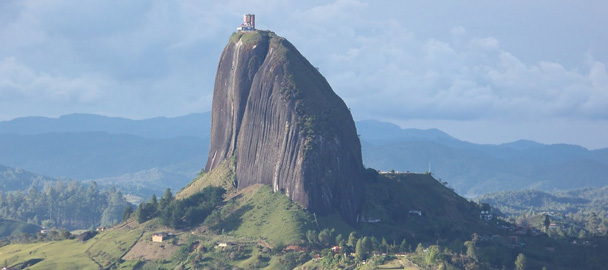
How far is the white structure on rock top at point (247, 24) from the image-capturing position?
179875 mm

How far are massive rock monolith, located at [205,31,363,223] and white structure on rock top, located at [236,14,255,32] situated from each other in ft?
6.46

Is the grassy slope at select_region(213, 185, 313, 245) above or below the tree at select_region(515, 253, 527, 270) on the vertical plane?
above

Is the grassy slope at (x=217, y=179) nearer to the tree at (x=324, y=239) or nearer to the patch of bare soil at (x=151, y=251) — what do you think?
the patch of bare soil at (x=151, y=251)

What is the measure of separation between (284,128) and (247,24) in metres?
27.1

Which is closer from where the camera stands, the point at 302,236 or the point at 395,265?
the point at 395,265

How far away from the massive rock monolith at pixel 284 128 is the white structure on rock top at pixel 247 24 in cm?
197

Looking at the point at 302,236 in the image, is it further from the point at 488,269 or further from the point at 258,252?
the point at 488,269

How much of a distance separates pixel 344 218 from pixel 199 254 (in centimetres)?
2376

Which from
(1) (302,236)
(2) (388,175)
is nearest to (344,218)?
(1) (302,236)

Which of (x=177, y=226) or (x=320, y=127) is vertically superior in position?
(x=320, y=127)

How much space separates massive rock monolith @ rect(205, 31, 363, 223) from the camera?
157750 mm

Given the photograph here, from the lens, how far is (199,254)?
150125 millimetres

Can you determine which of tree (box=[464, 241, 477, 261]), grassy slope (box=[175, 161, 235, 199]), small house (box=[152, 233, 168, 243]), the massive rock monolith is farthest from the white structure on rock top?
tree (box=[464, 241, 477, 261])

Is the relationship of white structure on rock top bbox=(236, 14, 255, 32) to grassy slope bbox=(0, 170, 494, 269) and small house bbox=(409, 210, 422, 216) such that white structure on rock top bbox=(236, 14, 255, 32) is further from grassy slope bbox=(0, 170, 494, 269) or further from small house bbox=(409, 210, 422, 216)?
small house bbox=(409, 210, 422, 216)
